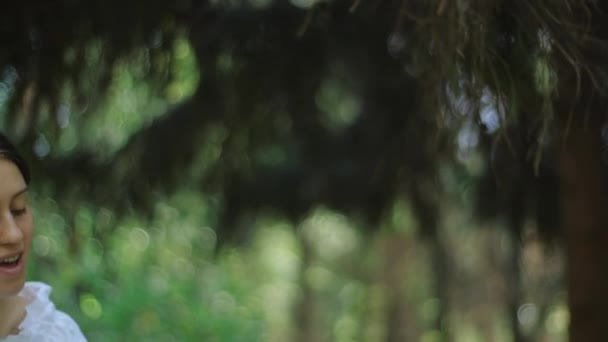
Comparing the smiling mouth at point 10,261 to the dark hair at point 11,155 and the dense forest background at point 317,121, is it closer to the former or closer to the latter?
the dark hair at point 11,155

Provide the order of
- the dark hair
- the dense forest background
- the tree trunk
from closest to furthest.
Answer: the dark hair
the dense forest background
the tree trunk

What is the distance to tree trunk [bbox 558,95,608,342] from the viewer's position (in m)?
4.21

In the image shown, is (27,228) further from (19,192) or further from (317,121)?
(317,121)

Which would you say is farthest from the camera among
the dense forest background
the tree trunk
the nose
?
the tree trunk

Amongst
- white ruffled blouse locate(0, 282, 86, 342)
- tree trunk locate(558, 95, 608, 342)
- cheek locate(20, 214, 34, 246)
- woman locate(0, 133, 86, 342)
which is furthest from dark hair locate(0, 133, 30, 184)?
tree trunk locate(558, 95, 608, 342)

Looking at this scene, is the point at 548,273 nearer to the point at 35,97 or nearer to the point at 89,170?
the point at 89,170

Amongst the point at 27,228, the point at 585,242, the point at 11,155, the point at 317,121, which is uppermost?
the point at 11,155

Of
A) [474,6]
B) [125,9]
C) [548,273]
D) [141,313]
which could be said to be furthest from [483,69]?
[141,313]

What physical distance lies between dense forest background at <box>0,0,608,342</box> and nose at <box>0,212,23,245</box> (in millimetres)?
1016

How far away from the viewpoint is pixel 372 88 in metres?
4.96

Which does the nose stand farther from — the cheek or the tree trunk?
the tree trunk

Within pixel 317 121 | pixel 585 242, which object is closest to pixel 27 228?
pixel 585 242

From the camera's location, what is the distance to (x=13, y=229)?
2.74 meters

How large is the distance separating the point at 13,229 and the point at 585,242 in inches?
89.4
